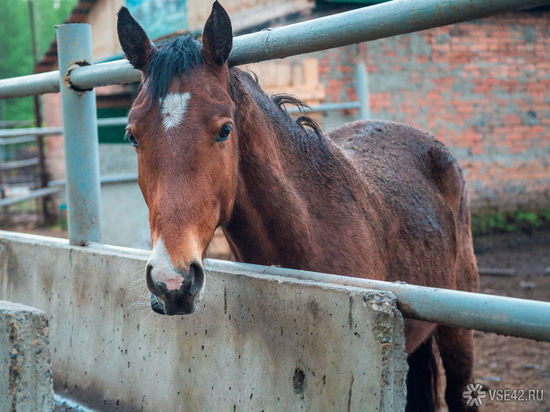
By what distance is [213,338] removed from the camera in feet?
6.86

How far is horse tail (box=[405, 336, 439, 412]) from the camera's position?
386cm

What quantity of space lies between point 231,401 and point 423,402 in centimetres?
225

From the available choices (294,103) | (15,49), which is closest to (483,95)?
(294,103)

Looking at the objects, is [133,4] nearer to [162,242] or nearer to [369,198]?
[369,198]

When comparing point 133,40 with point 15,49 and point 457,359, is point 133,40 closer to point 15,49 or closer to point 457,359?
point 457,359

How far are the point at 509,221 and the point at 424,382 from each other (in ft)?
22.4

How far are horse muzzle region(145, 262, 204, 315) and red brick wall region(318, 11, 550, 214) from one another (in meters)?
7.83

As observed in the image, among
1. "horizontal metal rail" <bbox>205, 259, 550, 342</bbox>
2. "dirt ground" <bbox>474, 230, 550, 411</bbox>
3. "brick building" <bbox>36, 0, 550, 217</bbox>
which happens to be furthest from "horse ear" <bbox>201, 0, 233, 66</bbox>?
"brick building" <bbox>36, 0, 550, 217</bbox>

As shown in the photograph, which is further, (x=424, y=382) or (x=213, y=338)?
(x=424, y=382)

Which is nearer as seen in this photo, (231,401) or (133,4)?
(231,401)

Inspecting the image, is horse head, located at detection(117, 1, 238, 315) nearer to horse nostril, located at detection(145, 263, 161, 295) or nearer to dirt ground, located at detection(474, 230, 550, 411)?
horse nostril, located at detection(145, 263, 161, 295)

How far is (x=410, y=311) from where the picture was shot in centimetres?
153

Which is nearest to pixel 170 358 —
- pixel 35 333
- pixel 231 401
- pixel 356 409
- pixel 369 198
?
pixel 231 401

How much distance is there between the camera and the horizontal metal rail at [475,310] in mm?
1273
